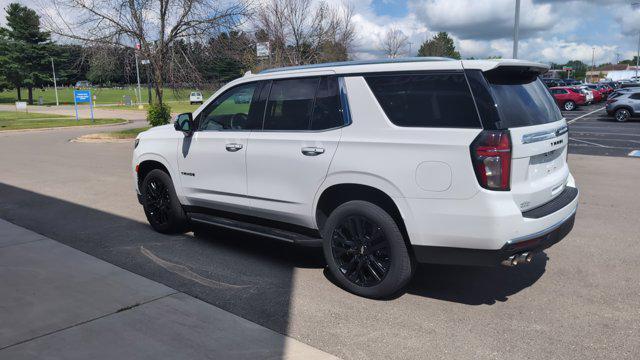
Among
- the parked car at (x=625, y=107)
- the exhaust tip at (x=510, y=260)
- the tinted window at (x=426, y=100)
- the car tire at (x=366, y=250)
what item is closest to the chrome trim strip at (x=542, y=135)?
the tinted window at (x=426, y=100)

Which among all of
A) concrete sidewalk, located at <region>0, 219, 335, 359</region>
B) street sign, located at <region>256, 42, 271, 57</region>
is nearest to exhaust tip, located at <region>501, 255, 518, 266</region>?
concrete sidewalk, located at <region>0, 219, 335, 359</region>

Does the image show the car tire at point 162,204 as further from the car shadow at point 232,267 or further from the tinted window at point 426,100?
the tinted window at point 426,100

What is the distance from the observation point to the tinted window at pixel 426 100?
3.70 meters

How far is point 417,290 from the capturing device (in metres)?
4.46

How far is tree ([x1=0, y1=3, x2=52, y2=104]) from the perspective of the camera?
6912 cm

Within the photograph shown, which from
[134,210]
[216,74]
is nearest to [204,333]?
[134,210]

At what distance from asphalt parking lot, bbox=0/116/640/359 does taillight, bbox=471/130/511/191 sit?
1079 millimetres

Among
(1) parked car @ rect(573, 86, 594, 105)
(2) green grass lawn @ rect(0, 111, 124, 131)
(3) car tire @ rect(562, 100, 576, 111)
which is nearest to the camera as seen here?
(2) green grass lawn @ rect(0, 111, 124, 131)

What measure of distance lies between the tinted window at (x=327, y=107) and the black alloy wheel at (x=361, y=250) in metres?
0.84

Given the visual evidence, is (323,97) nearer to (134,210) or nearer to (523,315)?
(523,315)

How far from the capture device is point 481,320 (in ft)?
12.6

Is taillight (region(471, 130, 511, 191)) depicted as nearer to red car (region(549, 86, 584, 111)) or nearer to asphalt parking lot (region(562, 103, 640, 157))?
asphalt parking lot (region(562, 103, 640, 157))

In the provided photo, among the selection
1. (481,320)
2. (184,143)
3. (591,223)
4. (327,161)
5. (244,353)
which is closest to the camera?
(244,353)

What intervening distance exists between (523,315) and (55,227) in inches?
224
